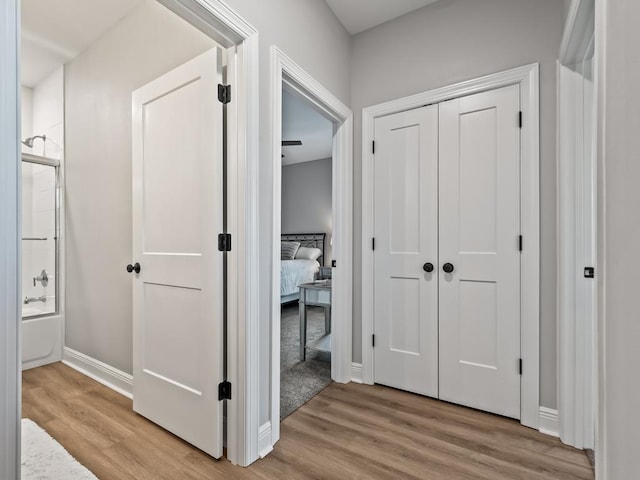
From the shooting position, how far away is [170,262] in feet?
5.95

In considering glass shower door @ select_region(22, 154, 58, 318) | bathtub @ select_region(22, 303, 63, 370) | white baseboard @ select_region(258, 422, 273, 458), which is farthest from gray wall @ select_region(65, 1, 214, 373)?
white baseboard @ select_region(258, 422, 273, 458)

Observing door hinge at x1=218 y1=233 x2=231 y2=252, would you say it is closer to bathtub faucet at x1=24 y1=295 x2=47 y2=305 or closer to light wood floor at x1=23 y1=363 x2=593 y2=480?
light wood floor at x1=23 y1=363 x2=593 y2=480

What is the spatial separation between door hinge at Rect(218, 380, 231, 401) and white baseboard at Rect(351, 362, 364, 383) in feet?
3.92

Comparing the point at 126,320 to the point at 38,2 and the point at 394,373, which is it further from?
the point at 38,2

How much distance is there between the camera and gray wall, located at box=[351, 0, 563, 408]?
1840mm

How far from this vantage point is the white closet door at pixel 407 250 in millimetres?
2232

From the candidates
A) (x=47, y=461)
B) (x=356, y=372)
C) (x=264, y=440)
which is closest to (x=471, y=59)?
(x=356, y=372)

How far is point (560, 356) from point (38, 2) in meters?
4.13

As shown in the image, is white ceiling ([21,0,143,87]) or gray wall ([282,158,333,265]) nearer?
white ceiling ([21,0,143,87])

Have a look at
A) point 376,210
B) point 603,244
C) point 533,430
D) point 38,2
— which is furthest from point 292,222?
point 603,244

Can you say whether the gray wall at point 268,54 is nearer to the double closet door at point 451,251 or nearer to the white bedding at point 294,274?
the double closet door at point 451,251

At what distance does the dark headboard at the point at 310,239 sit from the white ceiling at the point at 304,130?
62.1 inches

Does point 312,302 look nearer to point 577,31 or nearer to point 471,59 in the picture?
point 471,59

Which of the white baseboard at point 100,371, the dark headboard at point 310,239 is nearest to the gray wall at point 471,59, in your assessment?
the white baseboard at point 100,371
